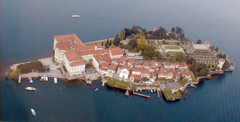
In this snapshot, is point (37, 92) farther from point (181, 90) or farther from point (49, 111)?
point (181, 90)

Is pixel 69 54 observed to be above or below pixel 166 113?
above

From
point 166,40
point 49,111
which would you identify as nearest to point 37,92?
point 49,111

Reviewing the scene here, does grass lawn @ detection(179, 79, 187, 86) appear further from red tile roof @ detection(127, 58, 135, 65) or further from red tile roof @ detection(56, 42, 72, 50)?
red tile roof @ detection(56, 42, 72, 50)

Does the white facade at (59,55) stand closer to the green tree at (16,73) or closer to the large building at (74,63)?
the large building at (74,63)


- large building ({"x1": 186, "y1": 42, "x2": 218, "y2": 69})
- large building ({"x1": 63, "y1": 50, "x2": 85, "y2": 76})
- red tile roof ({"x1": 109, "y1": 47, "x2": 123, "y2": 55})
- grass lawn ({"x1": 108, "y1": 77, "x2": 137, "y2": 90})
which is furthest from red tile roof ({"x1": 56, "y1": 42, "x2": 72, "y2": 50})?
large building ({"x1": 186, "y1": 42, "x2": 218, "y2": 69})

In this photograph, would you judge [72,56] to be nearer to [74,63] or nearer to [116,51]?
[74,63]

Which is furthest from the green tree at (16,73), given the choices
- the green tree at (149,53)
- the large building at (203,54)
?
the large building at (203,54)
